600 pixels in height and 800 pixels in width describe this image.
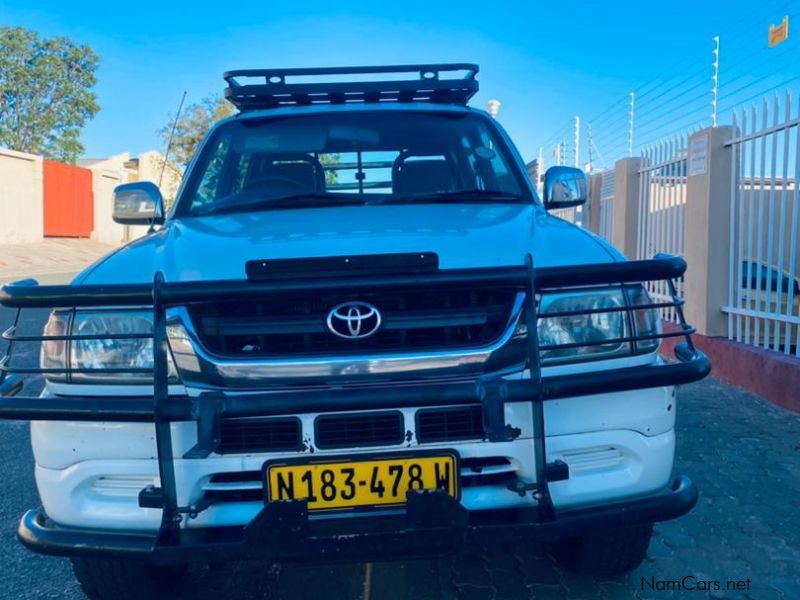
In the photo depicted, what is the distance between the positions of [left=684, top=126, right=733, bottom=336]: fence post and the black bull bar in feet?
15.9

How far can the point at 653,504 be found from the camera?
87.9 inches

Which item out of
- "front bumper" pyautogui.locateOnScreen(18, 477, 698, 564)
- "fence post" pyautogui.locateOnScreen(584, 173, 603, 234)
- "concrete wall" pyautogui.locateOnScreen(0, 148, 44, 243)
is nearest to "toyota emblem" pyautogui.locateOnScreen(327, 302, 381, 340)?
"front bumper" pyautogui.locateOnScreen(18, 477, 698, 564)

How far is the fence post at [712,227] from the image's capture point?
655 cm

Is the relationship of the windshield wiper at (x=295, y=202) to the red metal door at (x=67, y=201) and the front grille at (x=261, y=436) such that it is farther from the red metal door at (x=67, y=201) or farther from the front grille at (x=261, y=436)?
the red metal door at (x=67, y=201)

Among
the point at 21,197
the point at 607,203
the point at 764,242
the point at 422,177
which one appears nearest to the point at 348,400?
the point at 422,177

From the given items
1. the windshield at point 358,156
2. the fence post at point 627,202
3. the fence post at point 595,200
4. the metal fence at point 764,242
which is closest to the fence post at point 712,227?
the metal fence at point 764,242

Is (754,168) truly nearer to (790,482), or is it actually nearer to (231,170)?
(790,482)

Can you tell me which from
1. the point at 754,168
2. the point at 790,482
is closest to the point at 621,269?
the point at 790,482

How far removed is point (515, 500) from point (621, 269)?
0.76m

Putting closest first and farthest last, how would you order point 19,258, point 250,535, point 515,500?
point 250,535
point 515,500
point 19,258

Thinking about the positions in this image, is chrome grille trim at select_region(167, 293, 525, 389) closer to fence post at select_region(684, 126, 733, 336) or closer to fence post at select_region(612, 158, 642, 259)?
fence post at select_region(684, 126, 733, 336)

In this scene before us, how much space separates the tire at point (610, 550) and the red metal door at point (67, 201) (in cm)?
2790

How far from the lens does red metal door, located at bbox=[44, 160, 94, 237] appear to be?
27.1 metres

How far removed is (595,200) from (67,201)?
23.6 meters
